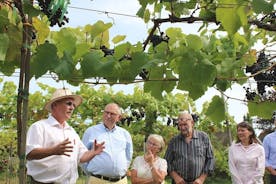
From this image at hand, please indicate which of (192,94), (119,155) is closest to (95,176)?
(119,155)

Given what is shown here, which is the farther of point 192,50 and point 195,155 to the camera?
point 195,155

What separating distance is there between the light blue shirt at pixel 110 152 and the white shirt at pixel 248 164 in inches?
46.6

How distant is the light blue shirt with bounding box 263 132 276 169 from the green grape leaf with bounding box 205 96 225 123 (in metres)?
3.90

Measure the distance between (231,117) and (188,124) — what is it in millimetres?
7809

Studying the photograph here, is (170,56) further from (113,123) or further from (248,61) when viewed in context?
(113,123)

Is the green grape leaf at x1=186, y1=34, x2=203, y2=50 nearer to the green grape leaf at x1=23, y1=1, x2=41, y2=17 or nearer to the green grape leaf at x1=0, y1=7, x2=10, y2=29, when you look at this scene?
the green grape leaf at x1=23, y1=1, x2=41, y2=17

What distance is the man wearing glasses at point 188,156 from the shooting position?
483 cm

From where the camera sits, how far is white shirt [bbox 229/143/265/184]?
505cm

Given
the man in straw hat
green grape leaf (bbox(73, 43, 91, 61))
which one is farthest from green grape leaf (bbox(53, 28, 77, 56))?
the man in straw hat

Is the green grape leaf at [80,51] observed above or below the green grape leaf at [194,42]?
below

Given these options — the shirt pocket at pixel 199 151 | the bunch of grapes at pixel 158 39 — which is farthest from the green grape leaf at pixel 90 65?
the shirt pocket at pixel 199 151

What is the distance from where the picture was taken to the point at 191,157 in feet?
16.0

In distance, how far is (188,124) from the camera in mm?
4980

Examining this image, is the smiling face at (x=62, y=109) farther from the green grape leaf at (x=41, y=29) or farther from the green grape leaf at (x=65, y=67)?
the green grape leaf at (x=65, y=67)
